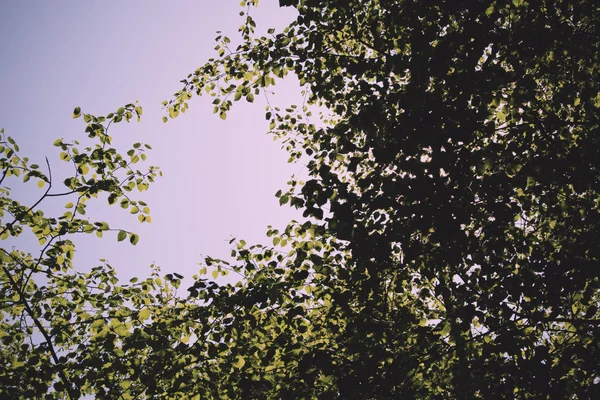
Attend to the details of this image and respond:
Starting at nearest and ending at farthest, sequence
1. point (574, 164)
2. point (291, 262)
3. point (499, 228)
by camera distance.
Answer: point (499, 228), point (574, 164), point (291, 262)

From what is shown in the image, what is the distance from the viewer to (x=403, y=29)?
5.15m

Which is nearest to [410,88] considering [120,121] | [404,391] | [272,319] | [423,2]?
[423,2]

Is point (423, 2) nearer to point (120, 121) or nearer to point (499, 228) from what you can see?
point (499, 228)

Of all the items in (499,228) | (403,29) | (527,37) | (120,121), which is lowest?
(499,228)

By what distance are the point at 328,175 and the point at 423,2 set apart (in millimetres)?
2363

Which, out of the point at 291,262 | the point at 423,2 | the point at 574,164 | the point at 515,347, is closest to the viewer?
the point at 515,347

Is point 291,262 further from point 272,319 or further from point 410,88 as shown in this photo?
point 410,88

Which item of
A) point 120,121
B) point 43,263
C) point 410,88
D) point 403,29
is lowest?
point 43,263

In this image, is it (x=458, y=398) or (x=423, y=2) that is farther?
(x=423, y=2)

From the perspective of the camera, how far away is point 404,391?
340 centimetres

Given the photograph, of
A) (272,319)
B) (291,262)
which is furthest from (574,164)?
(272,319)

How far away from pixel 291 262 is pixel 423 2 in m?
3.30

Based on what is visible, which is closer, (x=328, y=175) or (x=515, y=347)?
(x=515, y=347)

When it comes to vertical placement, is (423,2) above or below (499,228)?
above
